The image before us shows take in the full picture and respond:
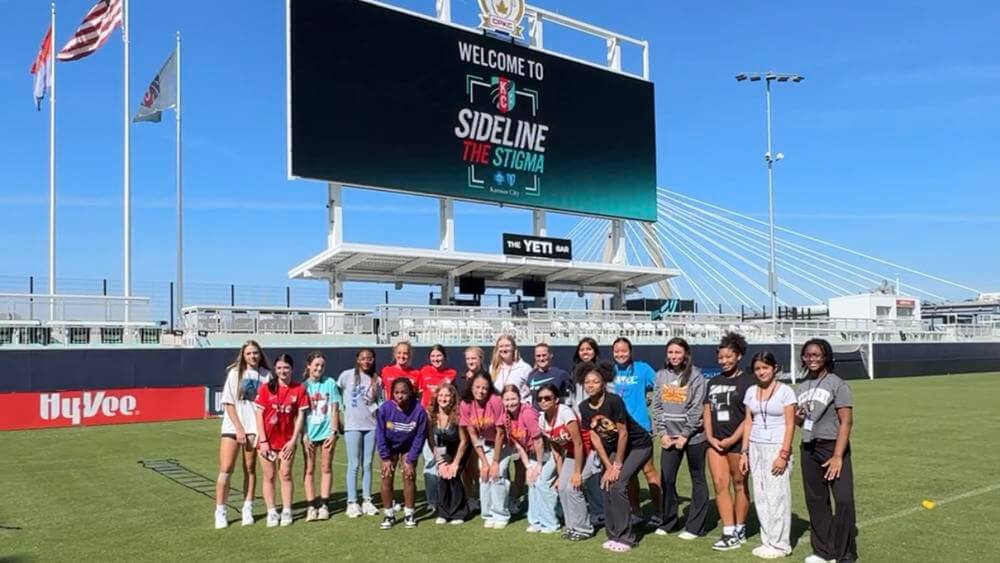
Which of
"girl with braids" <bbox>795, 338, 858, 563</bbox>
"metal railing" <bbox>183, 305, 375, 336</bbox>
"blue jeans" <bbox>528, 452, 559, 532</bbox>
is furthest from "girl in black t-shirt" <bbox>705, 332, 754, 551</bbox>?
"metal railing" <bbox>183, 305, 375, 336</bbox>

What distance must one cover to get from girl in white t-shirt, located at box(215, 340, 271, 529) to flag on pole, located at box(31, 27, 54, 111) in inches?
882

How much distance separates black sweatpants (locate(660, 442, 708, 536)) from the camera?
270 inches

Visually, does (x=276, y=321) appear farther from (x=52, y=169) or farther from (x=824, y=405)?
(x=824, y=405)

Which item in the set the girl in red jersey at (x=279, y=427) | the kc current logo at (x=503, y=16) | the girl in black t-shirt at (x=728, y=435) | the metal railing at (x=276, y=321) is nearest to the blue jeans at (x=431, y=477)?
the girl in red jersey at (x=279, y=427)

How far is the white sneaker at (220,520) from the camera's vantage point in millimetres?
7461

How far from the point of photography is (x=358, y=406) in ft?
26.1

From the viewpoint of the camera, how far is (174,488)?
9.59 meters

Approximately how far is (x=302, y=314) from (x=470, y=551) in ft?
60.1

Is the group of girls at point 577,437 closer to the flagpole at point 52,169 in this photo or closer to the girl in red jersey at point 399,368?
the girl in red jersey at point 399,368

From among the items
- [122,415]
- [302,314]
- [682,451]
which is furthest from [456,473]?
[302,314]

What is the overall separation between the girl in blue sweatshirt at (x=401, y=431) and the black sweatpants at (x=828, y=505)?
332cm

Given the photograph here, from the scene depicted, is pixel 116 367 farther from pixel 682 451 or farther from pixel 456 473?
pixel 682 451

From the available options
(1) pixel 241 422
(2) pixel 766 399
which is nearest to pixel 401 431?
(1) pixel 241 422

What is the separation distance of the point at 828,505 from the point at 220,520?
5.03 meters
